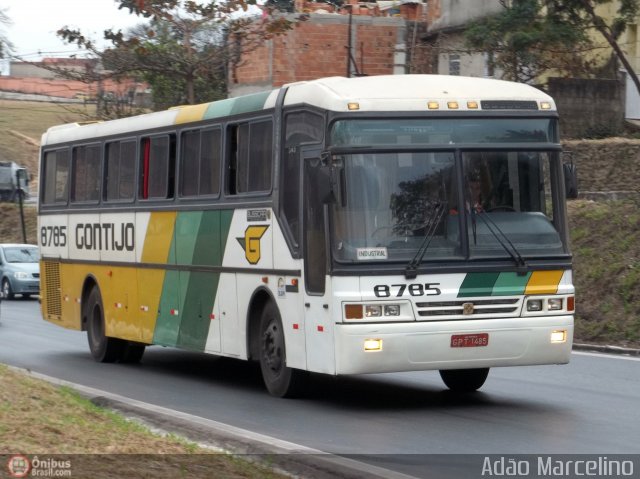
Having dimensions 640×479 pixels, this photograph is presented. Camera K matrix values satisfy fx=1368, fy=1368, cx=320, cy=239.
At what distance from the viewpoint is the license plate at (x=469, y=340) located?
41.2ft

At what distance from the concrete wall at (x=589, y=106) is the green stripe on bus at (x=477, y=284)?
20.3 metres

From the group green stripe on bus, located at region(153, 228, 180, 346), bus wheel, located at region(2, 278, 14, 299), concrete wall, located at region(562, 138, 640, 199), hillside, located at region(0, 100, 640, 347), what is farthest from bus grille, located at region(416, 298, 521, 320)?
bus wheel, located at region(2, 278, 14, 299)

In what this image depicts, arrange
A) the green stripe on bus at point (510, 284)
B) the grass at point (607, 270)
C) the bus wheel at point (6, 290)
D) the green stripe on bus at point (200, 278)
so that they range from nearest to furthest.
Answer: the green stripe on bus at point (510, 284)
the green stripe on bus at point (200, 278)
the grass at point (607, 270)
the bus wheel at point (6, 290)

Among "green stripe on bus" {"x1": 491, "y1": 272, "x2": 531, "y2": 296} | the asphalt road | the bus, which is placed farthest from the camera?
"green stripe on bus" {"x1": 491, "y1": 272, "x2": 531, "y2": 296}

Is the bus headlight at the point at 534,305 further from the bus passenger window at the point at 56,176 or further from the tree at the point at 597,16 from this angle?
the tree at the point at 597,16

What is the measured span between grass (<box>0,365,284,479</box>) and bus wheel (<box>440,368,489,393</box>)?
4827mm

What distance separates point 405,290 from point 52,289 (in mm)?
10689

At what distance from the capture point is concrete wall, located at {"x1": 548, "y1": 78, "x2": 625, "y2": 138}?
1288 inches

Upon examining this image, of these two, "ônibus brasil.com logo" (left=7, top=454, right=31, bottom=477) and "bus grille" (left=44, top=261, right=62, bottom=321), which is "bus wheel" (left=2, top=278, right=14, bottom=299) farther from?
"ônibus brasil.com logo" (left=7, top=454, right=31, bottom=477)

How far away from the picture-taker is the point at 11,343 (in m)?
23.4

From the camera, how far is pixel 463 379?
14.8m

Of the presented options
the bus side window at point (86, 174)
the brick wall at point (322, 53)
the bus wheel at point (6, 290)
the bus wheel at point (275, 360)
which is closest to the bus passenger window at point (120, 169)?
the bus side window at point (86, 174)

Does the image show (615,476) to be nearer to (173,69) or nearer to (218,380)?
(218,380)

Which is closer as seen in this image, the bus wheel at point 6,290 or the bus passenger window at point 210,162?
the bus passenger window at point 210,162
